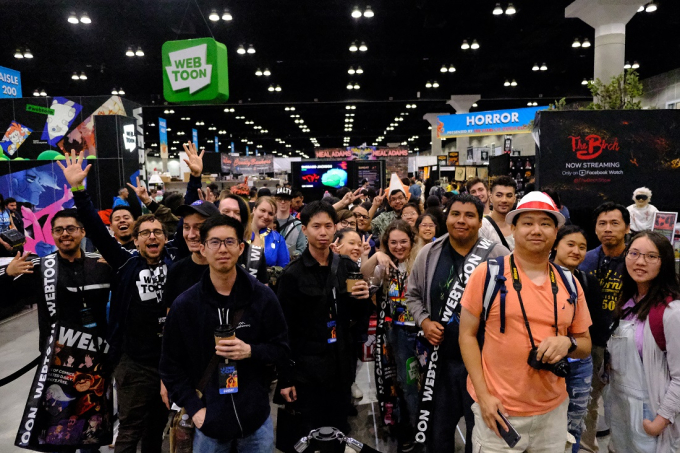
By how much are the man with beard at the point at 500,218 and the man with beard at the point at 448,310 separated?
65 cm

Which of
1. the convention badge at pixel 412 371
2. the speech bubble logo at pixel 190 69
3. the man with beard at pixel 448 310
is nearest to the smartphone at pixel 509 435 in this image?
the man with beard at pixel 448 310

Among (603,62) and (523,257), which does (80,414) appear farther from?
(603,62)

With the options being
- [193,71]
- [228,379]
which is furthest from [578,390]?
[193,71]

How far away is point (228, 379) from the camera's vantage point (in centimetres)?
200

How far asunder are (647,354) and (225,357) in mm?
2247

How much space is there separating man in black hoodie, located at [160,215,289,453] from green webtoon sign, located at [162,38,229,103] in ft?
19.9

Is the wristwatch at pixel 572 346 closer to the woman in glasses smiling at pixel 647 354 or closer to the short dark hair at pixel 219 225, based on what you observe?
the woman in glasses smiling at pixel 647 354

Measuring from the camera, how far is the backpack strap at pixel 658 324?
7.96 feet

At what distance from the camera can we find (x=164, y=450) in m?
3.52

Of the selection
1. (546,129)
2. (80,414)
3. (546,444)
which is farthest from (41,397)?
(546,129)

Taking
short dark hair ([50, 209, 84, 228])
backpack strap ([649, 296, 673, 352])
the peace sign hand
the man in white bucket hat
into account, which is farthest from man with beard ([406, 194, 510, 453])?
the peace sign hand

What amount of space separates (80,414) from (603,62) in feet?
33.8

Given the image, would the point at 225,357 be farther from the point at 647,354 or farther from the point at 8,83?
the point at 8,83

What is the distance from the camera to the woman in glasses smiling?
2367mm
